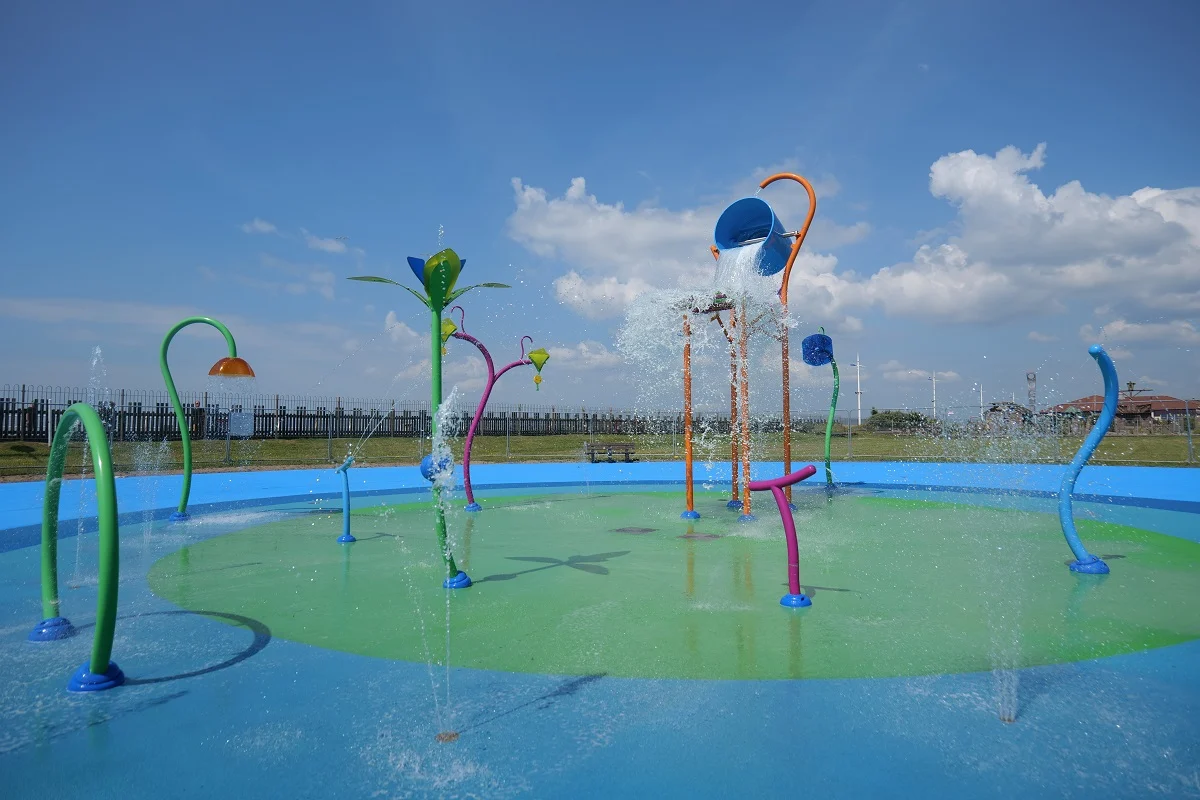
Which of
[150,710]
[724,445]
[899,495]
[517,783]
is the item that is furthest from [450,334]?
[724,445]

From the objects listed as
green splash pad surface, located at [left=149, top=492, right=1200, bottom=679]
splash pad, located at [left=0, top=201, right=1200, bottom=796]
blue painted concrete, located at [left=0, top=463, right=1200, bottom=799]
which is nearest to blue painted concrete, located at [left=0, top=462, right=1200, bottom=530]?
splash pad, located at [left=0, top=201, right=1200, bottom=796]

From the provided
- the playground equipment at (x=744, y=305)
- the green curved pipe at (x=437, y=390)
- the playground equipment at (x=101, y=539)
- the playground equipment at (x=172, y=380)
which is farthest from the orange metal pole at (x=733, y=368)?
the playground equipment at (x=101, y=539)

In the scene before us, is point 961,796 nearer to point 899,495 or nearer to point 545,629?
point 545,629

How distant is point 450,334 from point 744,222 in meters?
5.06

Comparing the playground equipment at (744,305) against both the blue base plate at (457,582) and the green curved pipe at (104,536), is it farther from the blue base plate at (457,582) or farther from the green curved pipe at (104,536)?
the green curved pipe at (104,536)

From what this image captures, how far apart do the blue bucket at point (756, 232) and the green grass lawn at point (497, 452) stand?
17097 mm

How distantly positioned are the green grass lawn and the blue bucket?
56.1 feet

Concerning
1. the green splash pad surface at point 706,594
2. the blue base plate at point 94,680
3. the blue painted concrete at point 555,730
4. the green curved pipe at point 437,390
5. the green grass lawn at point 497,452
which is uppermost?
the green curved pipe at point 437,390

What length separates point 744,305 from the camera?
10.3 m

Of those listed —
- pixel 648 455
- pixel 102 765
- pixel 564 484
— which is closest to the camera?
pixel 102 765

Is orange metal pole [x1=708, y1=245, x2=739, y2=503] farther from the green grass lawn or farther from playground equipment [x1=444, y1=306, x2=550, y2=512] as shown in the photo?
the green grass lawn

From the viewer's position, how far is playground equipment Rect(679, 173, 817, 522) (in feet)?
33.8

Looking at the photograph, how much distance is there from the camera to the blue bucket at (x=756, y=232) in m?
10.6

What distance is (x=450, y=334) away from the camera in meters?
11.1
